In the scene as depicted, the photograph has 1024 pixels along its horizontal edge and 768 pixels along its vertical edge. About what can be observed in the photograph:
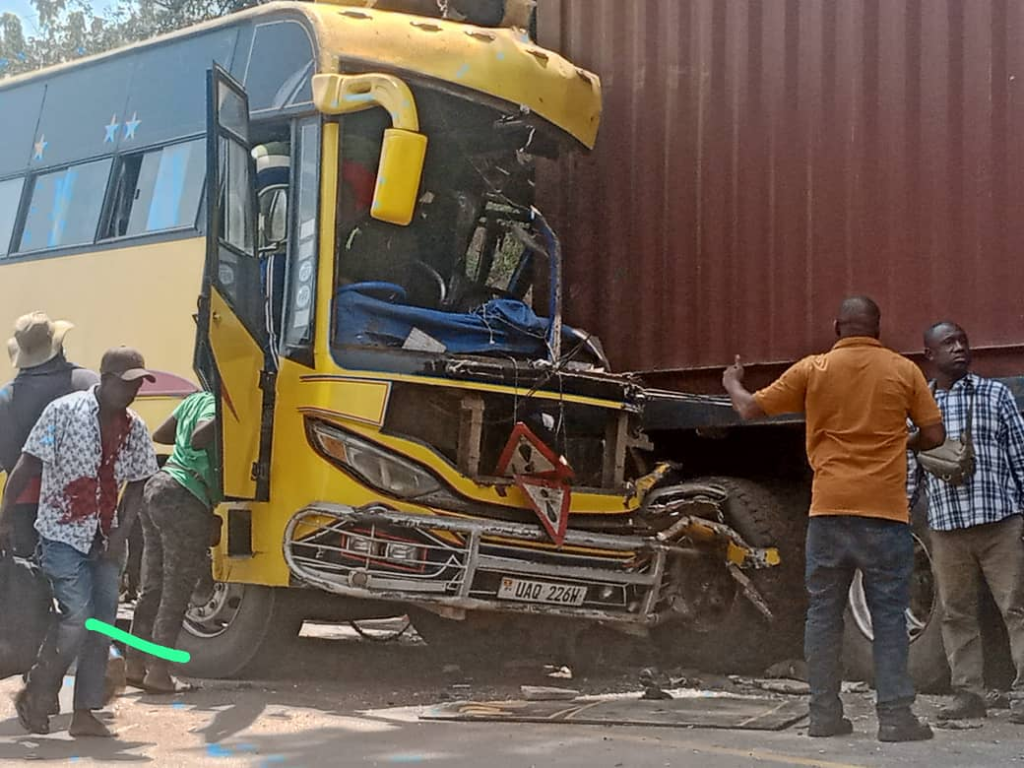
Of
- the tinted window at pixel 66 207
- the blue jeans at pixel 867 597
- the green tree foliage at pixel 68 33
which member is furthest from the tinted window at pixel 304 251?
the green tree foliage at pixel 68 33

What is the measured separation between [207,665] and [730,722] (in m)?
2.63

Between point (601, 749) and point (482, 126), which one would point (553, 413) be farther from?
point (601, 749)

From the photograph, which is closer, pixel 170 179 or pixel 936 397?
pixel 936 397

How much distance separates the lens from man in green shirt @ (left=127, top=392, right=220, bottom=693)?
22.5ft

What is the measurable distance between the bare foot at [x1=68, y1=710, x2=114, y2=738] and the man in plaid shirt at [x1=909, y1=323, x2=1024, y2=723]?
3.34 meters

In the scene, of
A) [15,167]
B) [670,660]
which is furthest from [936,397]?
[15,167]

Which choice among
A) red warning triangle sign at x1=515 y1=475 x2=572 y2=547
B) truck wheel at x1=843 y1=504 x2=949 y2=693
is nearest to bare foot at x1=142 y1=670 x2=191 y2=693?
red warning triangle sign at x1=515 y1=475 x2=572 y2=547

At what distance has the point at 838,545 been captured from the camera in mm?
5684

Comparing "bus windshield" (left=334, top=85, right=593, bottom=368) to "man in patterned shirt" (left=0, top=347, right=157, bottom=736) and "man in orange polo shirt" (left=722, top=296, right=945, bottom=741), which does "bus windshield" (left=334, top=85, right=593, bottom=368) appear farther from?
"man in orange polo shirt" (left=722, top=296, right=945, bottom=741)

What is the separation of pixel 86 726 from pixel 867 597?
3014 millimetres

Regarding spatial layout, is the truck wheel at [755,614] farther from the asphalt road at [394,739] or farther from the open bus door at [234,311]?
the open bus door at [234,311]

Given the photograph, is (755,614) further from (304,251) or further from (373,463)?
(304,251)

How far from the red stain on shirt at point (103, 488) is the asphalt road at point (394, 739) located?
85 cm

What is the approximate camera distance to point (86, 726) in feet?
18.7
